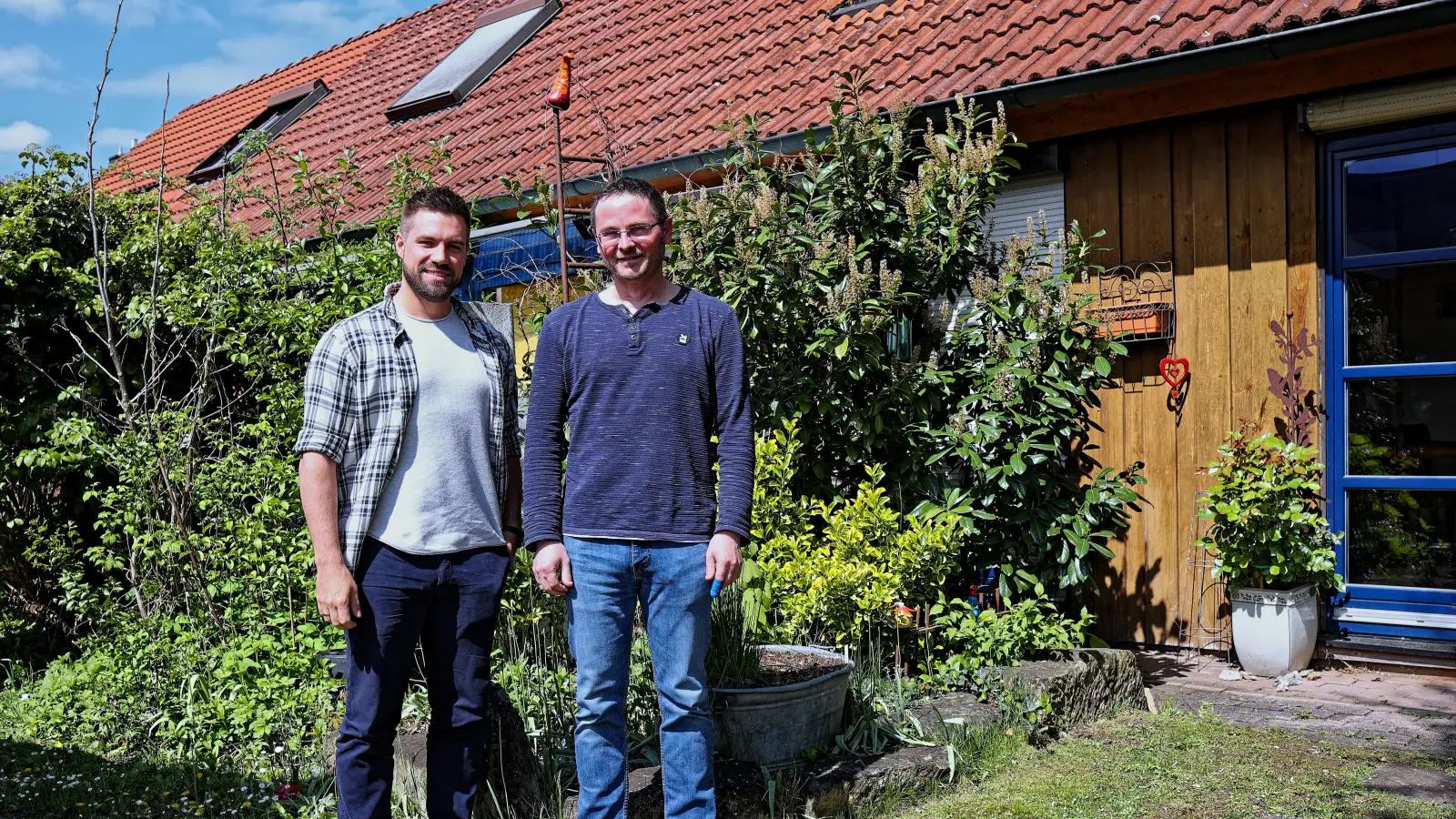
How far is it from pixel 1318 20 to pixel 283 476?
15.7ft

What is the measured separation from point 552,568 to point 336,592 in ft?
1.73

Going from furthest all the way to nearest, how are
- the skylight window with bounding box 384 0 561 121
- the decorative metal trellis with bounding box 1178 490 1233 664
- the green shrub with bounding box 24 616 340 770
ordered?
the skylight window with bounding box 384 0 561 121 < the decorative metal trellis with bounding box 1178 490 1233 664 < the green shrub with bounding box 24 616 340 770

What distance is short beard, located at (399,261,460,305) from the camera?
305cm

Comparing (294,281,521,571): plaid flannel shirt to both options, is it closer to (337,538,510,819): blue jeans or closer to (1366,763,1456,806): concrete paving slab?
(337,538,510,819): blue jeans

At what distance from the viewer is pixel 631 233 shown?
9.84ft

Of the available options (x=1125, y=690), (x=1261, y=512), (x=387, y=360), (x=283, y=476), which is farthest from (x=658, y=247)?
Answer: (x=1261, y=512)

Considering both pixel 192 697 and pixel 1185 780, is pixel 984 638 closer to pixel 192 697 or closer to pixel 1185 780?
pixel 1185 780

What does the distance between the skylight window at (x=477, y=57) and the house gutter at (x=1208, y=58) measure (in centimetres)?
Answer: 549

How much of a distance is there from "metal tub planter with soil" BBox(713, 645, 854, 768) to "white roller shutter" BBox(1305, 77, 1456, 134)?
365 centimetres

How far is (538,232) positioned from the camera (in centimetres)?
664

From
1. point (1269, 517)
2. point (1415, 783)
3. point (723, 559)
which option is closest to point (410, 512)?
point (723, 559)

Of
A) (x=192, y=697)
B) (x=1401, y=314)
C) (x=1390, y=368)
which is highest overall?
(x=1401, y=314)

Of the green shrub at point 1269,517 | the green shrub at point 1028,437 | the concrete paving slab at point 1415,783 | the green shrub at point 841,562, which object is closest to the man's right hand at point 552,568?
the green shrub at point 841,562

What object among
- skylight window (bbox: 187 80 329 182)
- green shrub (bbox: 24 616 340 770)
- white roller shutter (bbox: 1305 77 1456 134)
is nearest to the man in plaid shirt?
green shrub (bbox: 24 616 340 770)
